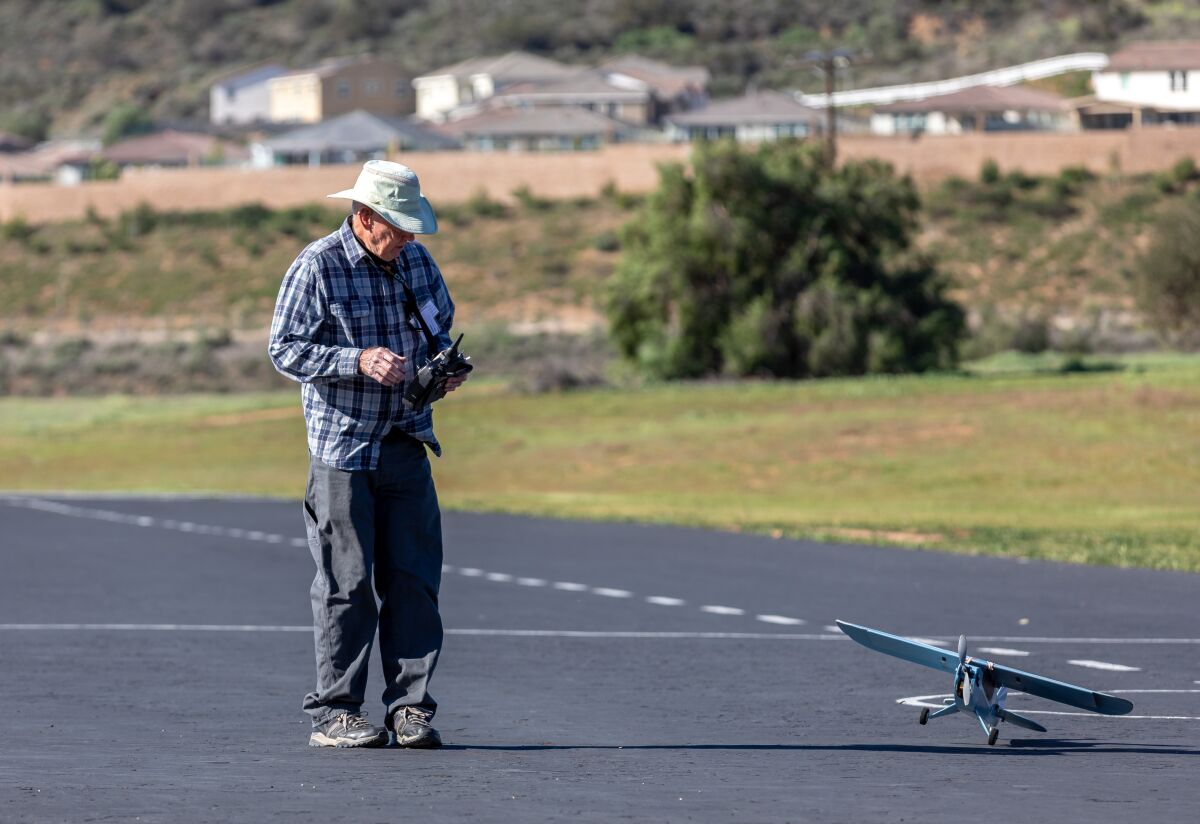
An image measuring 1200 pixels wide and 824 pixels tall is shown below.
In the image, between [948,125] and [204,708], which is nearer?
[204,708]

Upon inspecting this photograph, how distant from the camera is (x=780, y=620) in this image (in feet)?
47.7

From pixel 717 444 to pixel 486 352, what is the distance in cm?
3940

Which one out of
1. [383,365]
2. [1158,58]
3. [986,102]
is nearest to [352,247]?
[383,365]

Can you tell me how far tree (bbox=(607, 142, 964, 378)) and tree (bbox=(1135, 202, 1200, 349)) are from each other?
271 inches

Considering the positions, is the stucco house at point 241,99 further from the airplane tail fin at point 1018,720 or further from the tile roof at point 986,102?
the airplane tail fin at point 1018,720

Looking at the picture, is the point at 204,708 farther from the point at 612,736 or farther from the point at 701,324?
the point at 701,324

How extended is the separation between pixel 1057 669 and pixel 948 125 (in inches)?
4195

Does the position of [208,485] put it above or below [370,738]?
below

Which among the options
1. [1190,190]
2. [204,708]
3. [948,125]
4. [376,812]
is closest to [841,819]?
[376,812]

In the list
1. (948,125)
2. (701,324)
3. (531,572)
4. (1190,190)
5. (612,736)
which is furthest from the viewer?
(948,125)

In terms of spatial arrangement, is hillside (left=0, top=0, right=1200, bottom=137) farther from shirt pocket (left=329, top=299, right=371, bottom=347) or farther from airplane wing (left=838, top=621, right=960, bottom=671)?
shirt pocket (left=329, top=299, right=371, bottom=347)

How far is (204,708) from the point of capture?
380 inches

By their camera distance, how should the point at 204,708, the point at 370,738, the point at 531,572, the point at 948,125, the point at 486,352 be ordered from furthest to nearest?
the point at 948,125 < the point at 486,352 < the point at 531,572 < the point at 204,708 < the point at 370,738

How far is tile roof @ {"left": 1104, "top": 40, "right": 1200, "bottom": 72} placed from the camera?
109 m
